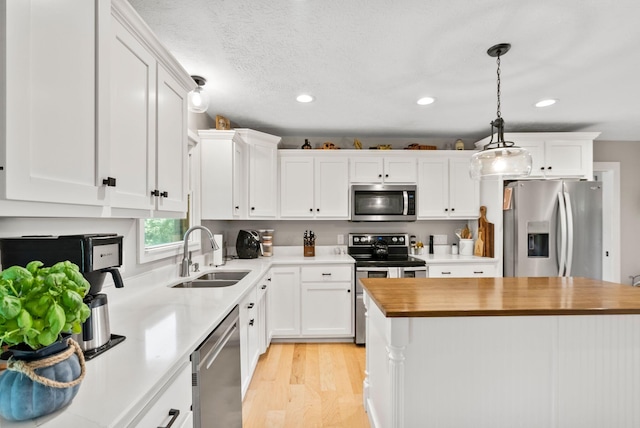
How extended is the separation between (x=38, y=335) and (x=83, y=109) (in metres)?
0.70

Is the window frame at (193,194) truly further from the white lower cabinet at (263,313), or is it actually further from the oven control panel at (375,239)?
the oven control panel at (375,239)

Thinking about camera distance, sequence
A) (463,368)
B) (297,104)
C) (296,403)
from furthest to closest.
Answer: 1. (297,104)
2. (296,403)
3. (463,368)

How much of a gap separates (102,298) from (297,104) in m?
2.39

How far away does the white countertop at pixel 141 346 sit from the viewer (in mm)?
725

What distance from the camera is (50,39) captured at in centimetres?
86

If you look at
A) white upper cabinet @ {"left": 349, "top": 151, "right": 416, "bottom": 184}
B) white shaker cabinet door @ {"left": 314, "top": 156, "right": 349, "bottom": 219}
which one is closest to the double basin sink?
white shaker cabinet door @ {"left": 314, "top": 156, "right": 349, "bottom": 219}

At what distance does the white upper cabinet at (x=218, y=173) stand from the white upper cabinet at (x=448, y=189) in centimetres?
222

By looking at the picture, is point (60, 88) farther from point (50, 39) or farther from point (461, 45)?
point (461, 45)

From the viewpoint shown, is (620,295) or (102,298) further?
(620,295)

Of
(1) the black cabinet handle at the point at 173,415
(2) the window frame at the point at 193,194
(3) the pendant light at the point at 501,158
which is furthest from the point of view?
(2) the window frame at the point at 193,194

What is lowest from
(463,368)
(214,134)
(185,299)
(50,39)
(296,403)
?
(296,403)

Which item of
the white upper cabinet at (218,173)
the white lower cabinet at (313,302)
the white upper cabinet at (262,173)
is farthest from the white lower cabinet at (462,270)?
the white upper cabinet at (218,173)

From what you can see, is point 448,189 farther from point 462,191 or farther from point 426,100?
point 426,100

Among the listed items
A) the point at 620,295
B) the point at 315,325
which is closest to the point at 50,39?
the point at 620,295
